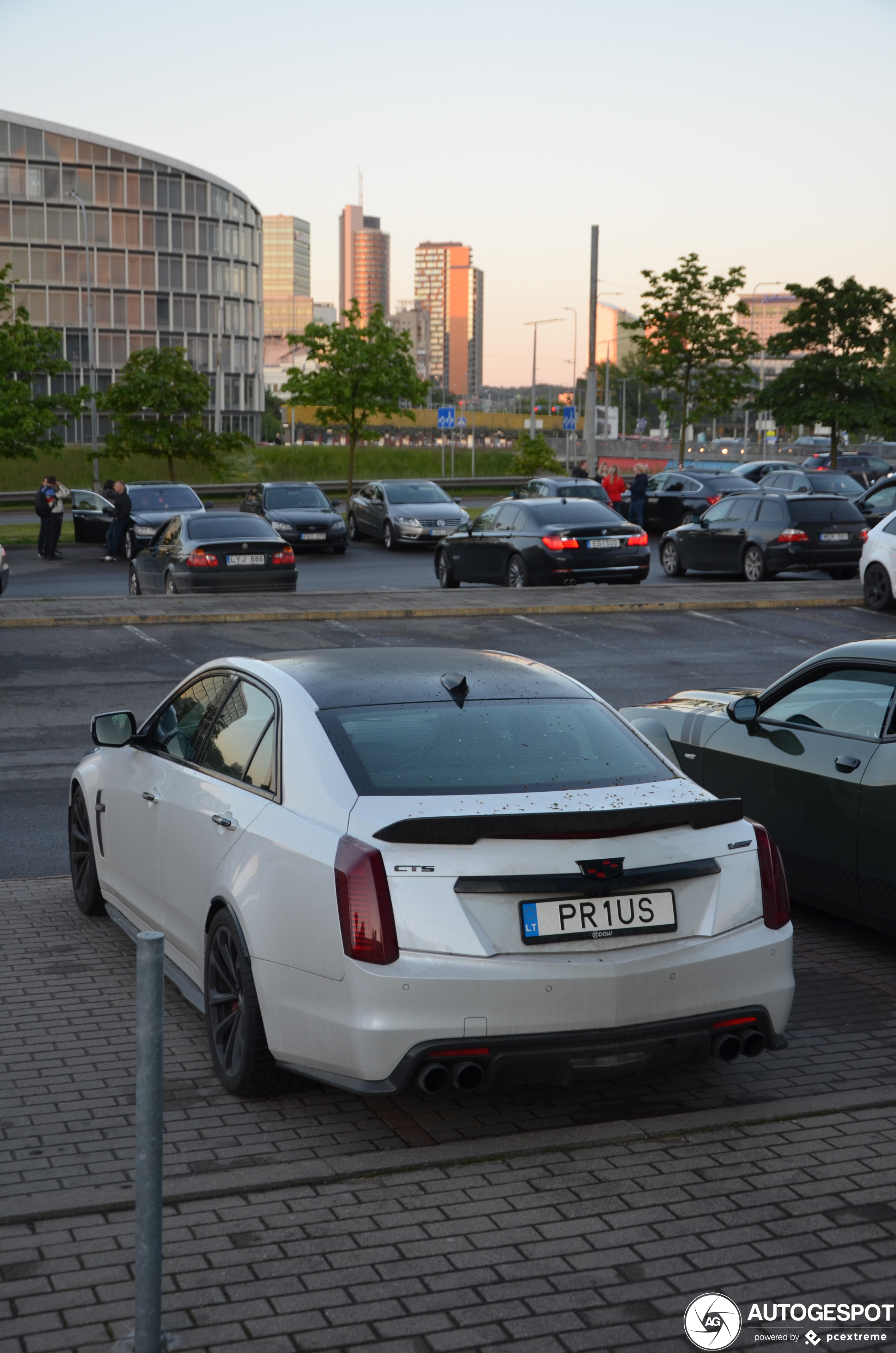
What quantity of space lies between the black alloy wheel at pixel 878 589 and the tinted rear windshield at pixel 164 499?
1650 cm

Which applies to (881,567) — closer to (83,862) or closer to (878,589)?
(878,589)

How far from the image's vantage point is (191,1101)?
16.0ft

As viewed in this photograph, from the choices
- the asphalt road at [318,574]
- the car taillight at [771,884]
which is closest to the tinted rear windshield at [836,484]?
the asphalt road at [318,574]

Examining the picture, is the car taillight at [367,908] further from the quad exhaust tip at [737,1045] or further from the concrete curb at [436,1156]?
the quad exhaust tip at [737,1045]

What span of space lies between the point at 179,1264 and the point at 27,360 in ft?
129

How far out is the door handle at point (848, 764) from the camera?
654 centimetres

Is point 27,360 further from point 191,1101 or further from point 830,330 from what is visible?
point 191,1101

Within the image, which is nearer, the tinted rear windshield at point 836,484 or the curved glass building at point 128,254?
the tinted rear windshield at point 836,484

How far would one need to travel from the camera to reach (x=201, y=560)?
70.2 feet

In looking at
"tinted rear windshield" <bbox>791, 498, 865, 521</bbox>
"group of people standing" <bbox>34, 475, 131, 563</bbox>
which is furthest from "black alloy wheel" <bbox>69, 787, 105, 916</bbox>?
"group of people standing" <bbox>34, 475, 131, 563</bbox>

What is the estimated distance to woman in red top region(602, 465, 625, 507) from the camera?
118 ft

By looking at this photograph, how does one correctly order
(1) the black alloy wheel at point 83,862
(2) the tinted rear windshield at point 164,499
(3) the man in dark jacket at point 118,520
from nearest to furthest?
(1) the black alloy wheel at point 83,862 → (3) the man in dark jacket at point 118,520 → (2) the tinted rear windshield at point 164,499

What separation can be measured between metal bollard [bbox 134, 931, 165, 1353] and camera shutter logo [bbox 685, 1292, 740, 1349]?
47.7 inches

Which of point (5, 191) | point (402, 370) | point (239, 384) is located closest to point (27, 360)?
point (402, 370)
